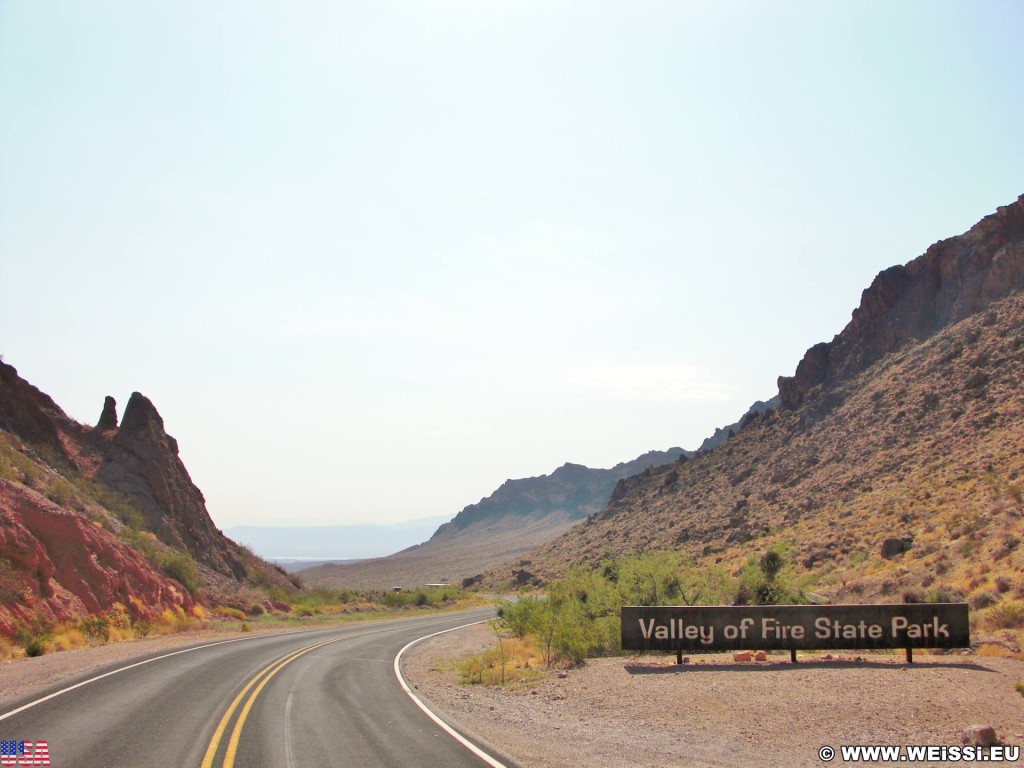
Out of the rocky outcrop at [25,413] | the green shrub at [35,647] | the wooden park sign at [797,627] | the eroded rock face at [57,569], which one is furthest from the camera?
the rocky outcrop at [25,413]

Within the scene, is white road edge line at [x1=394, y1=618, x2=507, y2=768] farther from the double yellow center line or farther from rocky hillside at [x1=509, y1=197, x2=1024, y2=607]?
rocky hillside at [x1=509, y1=197, x2=1024, y2=607]

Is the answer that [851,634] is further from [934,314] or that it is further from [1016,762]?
[934,314]

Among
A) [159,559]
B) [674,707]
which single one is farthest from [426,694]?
[159,559]

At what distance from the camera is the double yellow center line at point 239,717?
10.2 m

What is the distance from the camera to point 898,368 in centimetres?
6450

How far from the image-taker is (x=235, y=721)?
41.7 ft

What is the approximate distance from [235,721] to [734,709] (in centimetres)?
864

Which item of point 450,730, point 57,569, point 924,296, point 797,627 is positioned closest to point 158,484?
point 57,569

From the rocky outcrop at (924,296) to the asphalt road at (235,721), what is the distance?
59025 millimetres

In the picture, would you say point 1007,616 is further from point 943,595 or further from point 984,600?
→ point 943,595

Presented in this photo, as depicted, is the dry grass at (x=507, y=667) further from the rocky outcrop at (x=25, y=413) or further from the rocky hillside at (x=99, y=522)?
the rocky outcrop at (x=25, y=413)

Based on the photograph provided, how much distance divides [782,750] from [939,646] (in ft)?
28.4

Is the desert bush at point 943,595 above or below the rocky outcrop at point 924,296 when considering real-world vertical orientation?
below

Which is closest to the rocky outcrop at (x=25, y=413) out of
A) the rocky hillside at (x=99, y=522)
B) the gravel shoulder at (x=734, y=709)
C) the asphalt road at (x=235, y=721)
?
the rocky hillside at (x=99, y=522)
